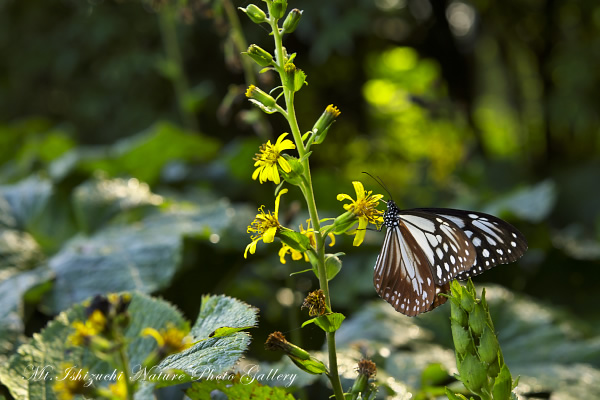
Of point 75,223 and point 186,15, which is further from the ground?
point 186,15

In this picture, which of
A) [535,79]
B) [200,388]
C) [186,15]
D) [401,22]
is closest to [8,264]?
[186,15]

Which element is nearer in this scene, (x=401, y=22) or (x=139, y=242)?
(x=139, y=242)

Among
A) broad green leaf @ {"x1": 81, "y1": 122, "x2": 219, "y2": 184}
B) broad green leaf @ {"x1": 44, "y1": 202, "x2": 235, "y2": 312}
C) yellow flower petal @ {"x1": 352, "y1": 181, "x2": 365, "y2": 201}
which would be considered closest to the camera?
yellow flower petal @ {"x1": 352, "y1": 181, "x2": 365, "y2": 201}

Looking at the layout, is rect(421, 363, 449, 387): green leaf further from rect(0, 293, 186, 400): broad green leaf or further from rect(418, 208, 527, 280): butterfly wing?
rect(0, 293, 186, 400): broad green leaf

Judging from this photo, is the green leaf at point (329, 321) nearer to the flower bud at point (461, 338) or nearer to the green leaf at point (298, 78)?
the flower bud at point (461, 338)

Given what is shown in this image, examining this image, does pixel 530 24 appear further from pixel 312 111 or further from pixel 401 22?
pixel 312 111

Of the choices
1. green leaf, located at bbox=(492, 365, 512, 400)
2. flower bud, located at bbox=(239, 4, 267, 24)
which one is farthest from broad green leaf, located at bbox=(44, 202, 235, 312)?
green leaf, located at bbox=(492, 365, 512, 400)

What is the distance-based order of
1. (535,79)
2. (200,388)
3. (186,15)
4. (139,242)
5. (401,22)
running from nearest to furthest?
(200,388) → (139,242) → (186,15) → (401,22) → (535,79)
